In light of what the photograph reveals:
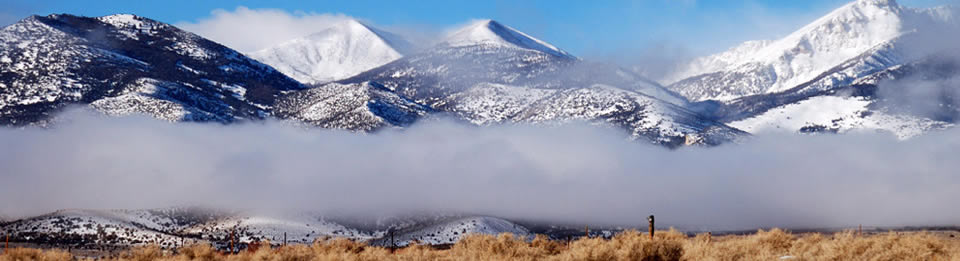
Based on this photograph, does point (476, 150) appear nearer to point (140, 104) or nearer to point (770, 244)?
point (140, 104)

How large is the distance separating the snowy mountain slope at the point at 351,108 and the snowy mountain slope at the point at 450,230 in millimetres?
73364

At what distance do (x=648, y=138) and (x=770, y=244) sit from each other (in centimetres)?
16053

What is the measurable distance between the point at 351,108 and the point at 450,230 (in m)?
92.4

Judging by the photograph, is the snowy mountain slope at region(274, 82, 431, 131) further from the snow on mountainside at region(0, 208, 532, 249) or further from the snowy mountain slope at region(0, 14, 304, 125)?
the snow on mountainside at region(0, 208, 532, 249)

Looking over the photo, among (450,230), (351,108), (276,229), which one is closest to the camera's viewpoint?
(276,229)

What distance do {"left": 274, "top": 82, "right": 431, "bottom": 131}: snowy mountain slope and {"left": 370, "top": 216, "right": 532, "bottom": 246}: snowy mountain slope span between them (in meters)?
73.4

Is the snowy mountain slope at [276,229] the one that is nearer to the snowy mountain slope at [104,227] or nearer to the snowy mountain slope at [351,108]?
the snowy mountain slope at [104,227]

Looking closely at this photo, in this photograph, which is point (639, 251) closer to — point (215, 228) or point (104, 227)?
point (104, 227)

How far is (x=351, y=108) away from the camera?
179 meters

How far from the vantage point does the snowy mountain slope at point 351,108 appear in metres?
172

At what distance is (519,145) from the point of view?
605 feet

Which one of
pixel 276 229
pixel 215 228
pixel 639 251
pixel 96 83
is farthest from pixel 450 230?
pixel 96 83

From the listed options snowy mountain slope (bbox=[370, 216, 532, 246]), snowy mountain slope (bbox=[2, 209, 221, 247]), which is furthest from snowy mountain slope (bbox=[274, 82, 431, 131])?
snowy mountain slope (bbox=[2, 209, 221, 247])

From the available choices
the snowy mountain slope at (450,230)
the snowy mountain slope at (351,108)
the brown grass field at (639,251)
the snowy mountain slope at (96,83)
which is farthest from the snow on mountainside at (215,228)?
the snowy mountain slope at (351,108)
